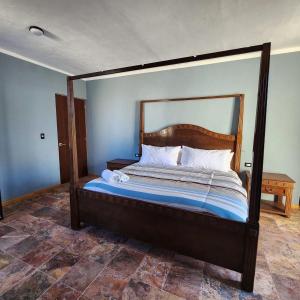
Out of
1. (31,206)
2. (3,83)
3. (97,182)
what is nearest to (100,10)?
(97,182)

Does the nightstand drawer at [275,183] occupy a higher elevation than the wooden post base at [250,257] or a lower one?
higher

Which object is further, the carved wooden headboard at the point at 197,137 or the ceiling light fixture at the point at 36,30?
the carved wooden headboard at the point at 197,137

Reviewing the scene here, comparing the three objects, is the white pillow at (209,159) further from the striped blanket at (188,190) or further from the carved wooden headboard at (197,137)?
the striped blanket at (188,190)

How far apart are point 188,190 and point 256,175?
711mm

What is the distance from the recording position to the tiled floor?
144cm

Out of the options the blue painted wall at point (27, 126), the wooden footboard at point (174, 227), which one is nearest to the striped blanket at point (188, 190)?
the wooden footboard at point (174, 227)

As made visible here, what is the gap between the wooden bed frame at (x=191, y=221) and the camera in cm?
134

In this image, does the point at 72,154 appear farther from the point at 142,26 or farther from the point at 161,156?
the point at 142,26

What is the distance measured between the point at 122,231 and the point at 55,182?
2.57 metres

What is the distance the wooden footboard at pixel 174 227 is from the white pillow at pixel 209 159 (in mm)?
1471

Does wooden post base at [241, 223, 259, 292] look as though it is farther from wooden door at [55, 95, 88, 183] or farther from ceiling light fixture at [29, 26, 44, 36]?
wooden door at [55, 95, 88, 183]

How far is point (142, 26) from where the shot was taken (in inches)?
82.4

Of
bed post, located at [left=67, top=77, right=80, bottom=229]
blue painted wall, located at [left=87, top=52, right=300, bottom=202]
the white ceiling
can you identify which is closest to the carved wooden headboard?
blue painted wall, located at [left=87, top=52, right=300, bottom=202]

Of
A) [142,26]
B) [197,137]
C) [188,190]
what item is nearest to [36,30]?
[142,26]
